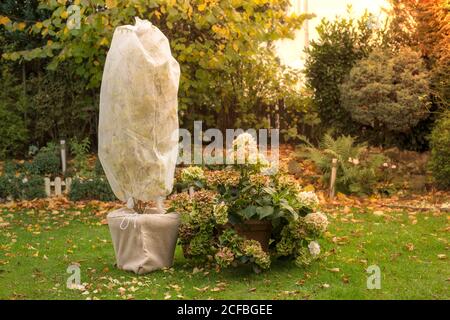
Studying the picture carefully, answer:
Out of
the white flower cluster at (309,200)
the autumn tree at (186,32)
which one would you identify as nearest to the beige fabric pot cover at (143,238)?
the white flower cluster at (309,200)

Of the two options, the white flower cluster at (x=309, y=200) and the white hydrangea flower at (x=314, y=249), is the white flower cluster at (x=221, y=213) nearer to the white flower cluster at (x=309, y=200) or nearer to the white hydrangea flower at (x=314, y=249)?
the white flower cluster at (x=309, y=200)

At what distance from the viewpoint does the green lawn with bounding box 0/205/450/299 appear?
571 cm

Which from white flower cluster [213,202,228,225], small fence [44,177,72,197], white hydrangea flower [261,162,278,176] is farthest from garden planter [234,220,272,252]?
small fence [44,177,72,197]

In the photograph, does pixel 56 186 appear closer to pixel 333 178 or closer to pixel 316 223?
pixel 333 178

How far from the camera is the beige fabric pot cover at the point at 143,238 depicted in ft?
20.7

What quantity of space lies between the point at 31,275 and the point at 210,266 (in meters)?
1.62

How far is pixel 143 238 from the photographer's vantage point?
6305mm

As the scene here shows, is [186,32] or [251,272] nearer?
[251,272]

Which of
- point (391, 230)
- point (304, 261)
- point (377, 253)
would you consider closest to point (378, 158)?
point (391, 230)

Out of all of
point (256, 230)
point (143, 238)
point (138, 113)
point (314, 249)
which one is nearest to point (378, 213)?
point (314, 249)

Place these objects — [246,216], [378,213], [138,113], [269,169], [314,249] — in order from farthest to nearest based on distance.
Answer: [378,213]
[269,169]
[314,249]
[138,113]
[246,216]

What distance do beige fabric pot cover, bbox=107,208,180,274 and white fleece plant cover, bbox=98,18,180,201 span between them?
240 millimetres

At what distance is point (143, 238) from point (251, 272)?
101 cm

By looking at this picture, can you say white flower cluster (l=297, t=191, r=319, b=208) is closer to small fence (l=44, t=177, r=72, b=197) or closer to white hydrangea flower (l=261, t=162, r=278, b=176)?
white hydrangea flower (l=261, t=162, r=278, b=176)
